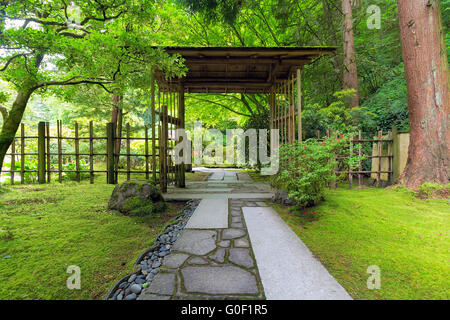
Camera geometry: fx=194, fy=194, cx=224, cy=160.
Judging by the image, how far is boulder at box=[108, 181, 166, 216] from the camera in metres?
3.41

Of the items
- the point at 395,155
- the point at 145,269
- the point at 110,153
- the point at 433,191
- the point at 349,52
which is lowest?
the point at 145,269

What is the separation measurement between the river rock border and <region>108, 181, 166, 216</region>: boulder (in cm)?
69

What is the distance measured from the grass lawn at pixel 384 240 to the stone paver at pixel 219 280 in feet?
2.57

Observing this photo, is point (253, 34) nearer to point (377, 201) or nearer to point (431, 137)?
point (431, 137)

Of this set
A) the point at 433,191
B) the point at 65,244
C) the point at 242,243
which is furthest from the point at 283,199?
the point at 65,244

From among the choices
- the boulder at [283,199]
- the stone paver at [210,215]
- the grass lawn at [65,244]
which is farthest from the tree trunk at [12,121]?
the boulder at [283,199]

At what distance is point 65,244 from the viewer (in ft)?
7.41

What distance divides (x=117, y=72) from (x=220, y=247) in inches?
133

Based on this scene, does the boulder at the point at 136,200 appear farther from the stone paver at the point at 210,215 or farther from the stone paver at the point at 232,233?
the stone paver at the point at 232,233

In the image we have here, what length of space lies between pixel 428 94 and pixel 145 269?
5.95 metres

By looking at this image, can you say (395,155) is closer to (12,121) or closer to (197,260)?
(197,260)

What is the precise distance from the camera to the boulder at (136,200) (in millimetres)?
3412

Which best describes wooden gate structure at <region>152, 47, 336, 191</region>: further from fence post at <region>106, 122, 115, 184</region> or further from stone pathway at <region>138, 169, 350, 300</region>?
stone pathway at <region>138, 169, 350, 300</region>
